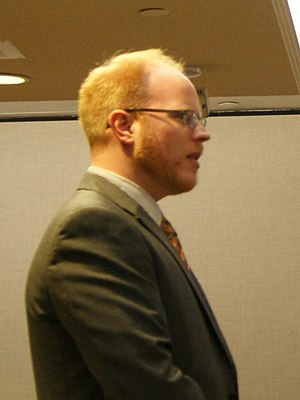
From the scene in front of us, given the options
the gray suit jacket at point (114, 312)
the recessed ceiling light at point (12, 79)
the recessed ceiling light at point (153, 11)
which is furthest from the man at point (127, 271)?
the recessed ceiling light at point (12, 79)

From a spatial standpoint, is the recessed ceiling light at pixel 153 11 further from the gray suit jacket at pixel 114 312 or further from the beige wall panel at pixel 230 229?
the beige wall panel at pixel 230 229

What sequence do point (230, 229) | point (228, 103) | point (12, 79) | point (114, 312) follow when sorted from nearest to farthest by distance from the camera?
point (114, 312)
point (12, 79)
point (228, 103)
point (230, 229)

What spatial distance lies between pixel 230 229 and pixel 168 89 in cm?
302

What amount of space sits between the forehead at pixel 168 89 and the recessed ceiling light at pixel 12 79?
1834mm

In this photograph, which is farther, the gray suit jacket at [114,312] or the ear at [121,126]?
the ear at [121,126]

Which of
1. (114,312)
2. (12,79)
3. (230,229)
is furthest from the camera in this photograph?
(230,229)

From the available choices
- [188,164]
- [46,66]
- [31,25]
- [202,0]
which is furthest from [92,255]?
[46,66]

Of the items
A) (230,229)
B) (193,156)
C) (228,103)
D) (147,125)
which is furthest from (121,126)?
(230,229)

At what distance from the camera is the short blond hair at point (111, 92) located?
1.71m

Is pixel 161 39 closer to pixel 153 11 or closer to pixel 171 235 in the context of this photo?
pixel 153 11

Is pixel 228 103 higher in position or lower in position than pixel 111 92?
higher

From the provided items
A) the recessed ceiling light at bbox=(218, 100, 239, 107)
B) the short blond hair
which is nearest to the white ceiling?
the recessed ceiling light at bbox=(218, 100, 239, 107)

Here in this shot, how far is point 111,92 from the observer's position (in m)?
1.72

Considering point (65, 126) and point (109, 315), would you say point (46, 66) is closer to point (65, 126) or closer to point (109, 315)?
point (65, 126)
